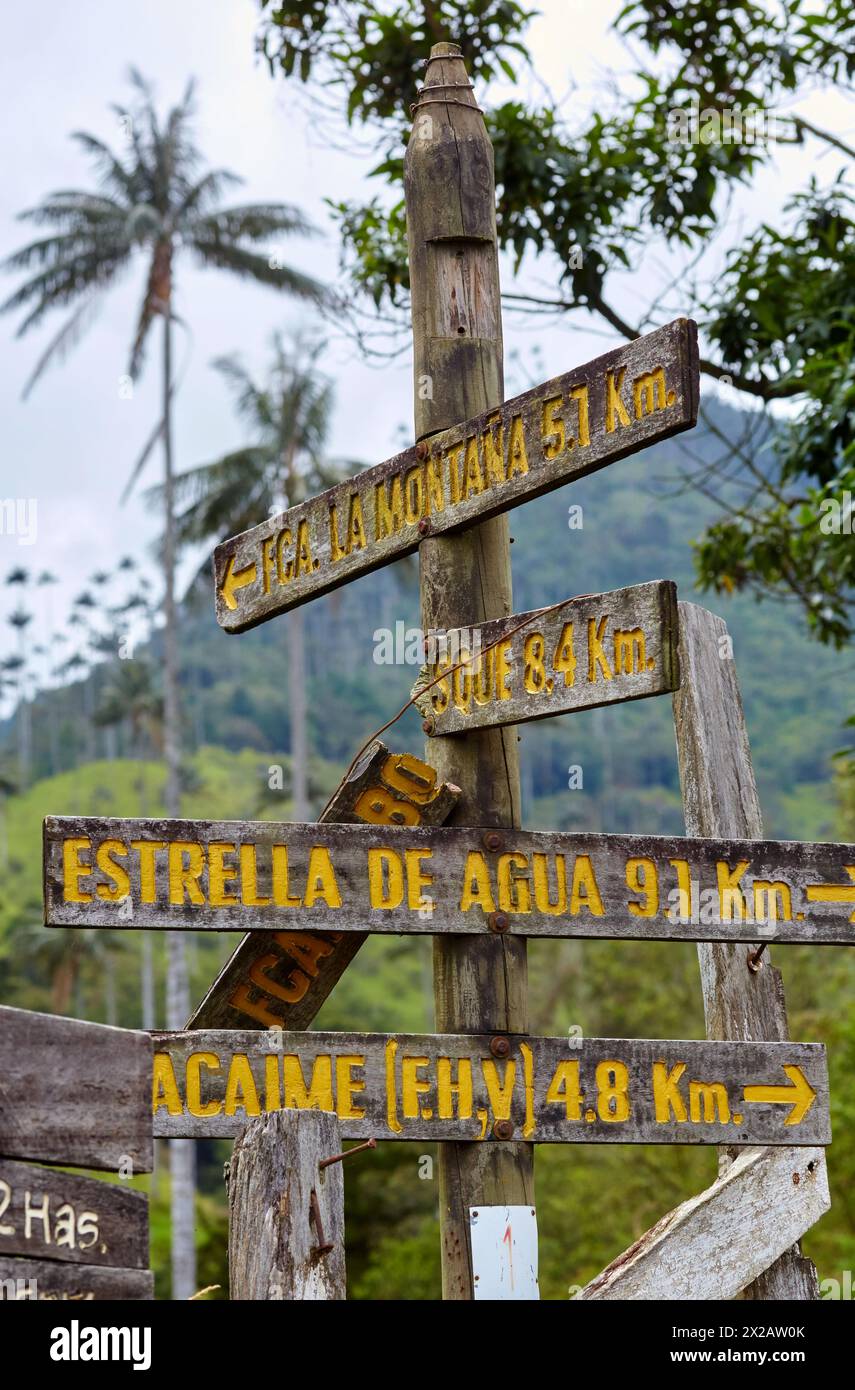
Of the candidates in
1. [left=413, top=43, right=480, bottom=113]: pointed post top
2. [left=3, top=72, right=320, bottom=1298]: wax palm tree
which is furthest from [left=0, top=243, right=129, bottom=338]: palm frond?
[left=413, top=43, right=480, bottom=113]: pointed post top

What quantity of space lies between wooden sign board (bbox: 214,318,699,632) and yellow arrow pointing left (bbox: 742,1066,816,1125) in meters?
1.51

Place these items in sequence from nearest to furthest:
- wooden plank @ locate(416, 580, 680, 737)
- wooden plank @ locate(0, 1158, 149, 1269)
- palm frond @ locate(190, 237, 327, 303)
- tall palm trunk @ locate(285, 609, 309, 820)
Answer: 1. wooden plank @ locate(0, 1158, 149, 1269)
2. wooden plank @ locate(416, 580, 680, 737)
3. palm frond @ locate(190, 237, 327, 303)
4. tall palm trunk @ locate(285, 609, 309, 820)

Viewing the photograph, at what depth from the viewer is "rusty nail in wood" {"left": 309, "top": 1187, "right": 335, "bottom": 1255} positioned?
322 cm

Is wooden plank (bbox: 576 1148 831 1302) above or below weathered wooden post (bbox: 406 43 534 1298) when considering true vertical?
below

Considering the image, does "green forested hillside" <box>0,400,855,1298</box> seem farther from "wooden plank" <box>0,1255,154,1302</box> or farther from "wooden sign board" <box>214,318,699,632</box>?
"wooden plank" <box>0,1255,154,1302</box>

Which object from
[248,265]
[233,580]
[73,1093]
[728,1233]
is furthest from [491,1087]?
[248,265]

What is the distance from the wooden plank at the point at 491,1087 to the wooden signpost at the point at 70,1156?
3.07ft

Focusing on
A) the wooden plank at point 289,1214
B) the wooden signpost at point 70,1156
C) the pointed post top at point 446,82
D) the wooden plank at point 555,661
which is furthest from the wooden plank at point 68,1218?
the pointed post top at point 446,82

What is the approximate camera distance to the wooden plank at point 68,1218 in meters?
2.76

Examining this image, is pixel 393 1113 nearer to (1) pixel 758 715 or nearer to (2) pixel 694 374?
(2) pixel 694 374

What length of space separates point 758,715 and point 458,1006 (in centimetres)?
10591

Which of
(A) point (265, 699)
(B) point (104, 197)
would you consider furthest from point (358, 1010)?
(A) point (265, 699)

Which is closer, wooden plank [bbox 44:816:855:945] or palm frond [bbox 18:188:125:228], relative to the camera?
wooden plank [bbox 44:816:855:945]

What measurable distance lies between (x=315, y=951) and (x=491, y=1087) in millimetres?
542
